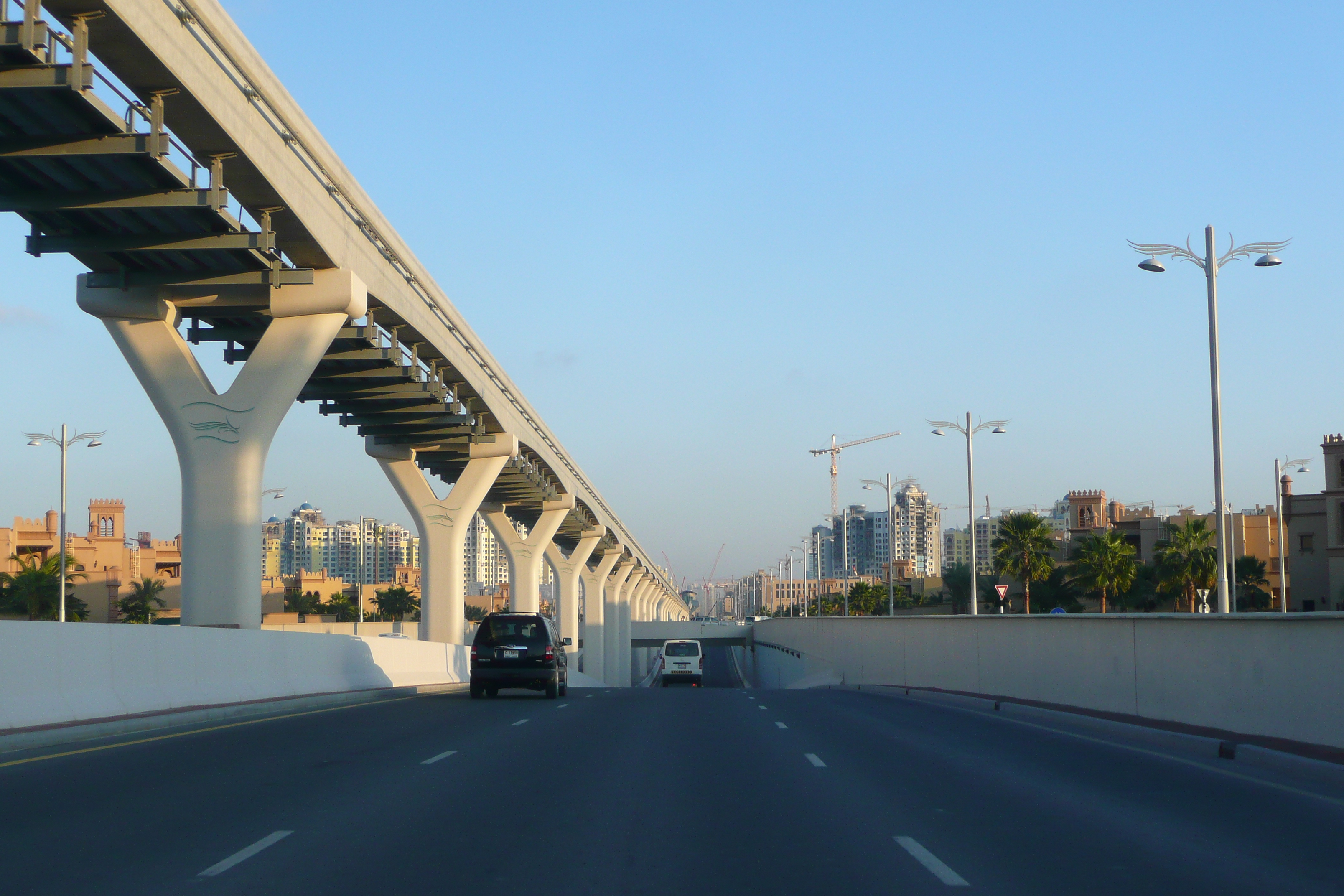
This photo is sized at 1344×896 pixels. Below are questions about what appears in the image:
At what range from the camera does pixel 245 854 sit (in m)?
8.27

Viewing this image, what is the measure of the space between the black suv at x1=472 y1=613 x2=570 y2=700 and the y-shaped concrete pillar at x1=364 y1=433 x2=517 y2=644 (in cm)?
1780

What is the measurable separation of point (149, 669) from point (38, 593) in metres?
65.2

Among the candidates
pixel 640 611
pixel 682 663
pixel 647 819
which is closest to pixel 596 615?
pixel 682 663

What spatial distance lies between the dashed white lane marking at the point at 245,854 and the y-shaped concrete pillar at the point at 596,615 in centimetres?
8211

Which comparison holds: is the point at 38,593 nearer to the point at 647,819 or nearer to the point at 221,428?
the point at 221,428

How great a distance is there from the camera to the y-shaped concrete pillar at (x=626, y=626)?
4466 inches

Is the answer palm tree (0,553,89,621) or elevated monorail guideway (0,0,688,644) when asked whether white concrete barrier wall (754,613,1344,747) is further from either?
palm tree (0,553,89,621)

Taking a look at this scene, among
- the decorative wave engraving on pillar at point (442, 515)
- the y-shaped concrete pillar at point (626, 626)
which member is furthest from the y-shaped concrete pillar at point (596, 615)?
the decorative wave engraving on pillar at point (442, 515)

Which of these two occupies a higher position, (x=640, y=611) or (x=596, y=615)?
(x=596, y=615)

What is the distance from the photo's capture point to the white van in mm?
68000

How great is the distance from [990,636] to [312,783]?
64.9 ft

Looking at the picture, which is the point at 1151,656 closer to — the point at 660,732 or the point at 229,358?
the point at 660,732

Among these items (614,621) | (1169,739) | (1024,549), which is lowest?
(614,621)

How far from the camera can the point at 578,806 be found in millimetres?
10680
